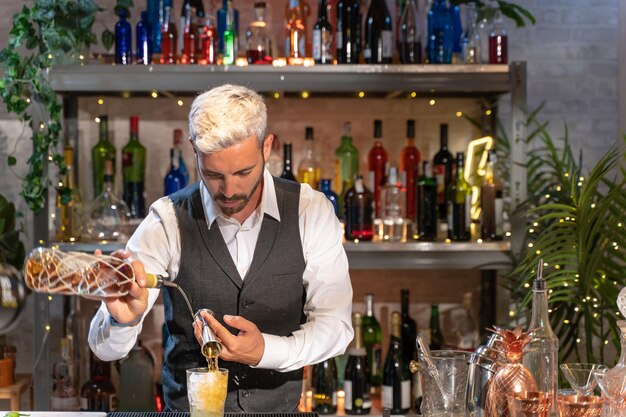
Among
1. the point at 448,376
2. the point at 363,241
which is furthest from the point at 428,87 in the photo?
the point at 448,376

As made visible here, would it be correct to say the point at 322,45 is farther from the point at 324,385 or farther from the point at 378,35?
the point at 324,385

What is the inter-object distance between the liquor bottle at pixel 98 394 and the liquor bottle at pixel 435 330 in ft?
4.07

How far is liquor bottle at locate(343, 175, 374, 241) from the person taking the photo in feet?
10.8

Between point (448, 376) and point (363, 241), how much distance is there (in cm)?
166

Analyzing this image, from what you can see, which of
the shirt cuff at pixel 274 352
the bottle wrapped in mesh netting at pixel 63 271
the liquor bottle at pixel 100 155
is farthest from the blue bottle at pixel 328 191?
the bottle wrapped in mesh netting at pixel 63 271

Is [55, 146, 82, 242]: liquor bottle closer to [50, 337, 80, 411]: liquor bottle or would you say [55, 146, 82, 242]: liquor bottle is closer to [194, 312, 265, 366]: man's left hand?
[50, 337, 80, 411]: liquor bottle

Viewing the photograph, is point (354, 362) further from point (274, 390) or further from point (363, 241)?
point (274, 390)

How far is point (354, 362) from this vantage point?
341 cm

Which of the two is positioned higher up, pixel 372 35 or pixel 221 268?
pixel 372 35

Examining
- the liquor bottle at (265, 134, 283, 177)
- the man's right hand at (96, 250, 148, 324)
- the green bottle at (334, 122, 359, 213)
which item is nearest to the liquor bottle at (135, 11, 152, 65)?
the liquor bottle at (265, 134, 283, 177)

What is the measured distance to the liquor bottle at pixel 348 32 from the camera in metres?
3.27

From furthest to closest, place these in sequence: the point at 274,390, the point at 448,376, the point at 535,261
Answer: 1. the point at 535,261
2. the point at 274,390
3. the point at 448,376

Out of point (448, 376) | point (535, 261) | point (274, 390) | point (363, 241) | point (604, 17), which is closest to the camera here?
point (448, 376)

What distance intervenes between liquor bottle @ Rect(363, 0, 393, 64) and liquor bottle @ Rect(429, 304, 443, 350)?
999mm
